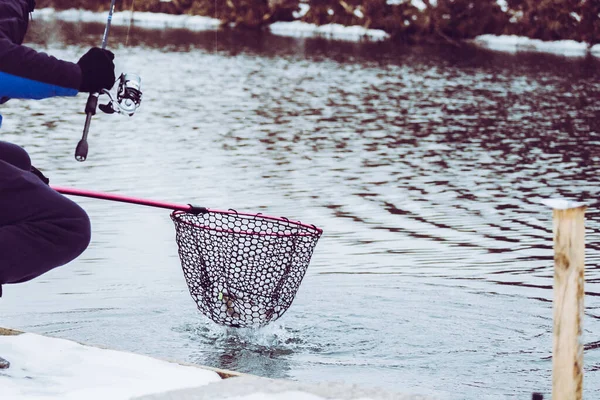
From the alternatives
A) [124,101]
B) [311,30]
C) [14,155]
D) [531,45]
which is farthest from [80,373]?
[311,30]

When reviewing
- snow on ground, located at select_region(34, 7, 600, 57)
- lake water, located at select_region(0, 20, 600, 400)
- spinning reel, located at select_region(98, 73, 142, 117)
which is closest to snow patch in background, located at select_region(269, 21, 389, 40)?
snow on ground, located at select_region(34, 7, 600, 57)

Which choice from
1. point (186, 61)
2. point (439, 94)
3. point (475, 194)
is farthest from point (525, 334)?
point (186, 61)

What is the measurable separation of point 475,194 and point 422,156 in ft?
8.16

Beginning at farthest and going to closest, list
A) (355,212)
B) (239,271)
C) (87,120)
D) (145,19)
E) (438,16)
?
1. (145,19)
2. (438,16)
3. (355,212)
4. (239,271)
5. (87,120)

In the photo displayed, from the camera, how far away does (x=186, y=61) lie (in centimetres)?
2673

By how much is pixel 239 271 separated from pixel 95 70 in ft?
5.21

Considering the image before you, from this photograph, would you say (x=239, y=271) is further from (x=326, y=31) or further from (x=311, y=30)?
(x=311, y=30)

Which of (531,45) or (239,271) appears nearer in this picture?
(239,271)

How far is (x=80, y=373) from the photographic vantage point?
4652 mm

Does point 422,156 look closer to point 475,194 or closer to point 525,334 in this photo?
point 475,194

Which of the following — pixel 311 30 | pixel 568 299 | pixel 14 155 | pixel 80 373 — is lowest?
pixel 311 30

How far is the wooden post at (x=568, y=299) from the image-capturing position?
13.2 feet

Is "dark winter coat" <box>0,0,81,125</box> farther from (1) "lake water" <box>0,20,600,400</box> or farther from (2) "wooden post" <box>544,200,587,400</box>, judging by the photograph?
(2) "wooden post" <box>544,200,587,400</box>

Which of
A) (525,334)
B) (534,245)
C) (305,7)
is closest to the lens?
(525,334)
